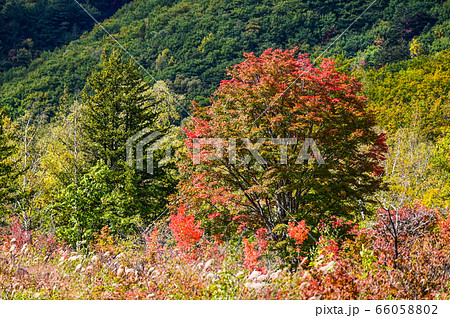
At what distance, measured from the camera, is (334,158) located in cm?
1038

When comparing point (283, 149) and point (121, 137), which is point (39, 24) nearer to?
point (121, 137)

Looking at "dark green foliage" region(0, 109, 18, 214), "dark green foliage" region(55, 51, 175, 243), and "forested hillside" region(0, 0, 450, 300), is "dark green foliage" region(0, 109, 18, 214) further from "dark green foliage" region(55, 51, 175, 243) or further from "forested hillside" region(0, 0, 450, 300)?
"dark green foliage" region(55, 51, 175, 243)

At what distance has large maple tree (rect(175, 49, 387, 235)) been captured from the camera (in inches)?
388

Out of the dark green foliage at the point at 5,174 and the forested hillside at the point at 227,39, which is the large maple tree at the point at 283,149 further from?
the forested hillside at the point at 227,39

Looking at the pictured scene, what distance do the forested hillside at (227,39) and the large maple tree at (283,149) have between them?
40786 millimetres

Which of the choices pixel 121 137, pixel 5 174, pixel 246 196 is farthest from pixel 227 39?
pixel 246 196

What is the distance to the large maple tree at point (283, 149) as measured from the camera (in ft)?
32.4

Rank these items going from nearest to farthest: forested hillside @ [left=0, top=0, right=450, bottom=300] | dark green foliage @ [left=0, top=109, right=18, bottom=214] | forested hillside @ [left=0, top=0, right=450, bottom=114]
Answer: forested hillside @ [left=0, top=0, right=450, bottom=300] → dark green foliage @ [left=0, top=109, right=18, bottom=214] → forested hillside @ [left=0, top=0, right=450, bottom=114]

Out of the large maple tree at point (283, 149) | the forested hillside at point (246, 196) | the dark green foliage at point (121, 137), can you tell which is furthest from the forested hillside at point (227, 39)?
the large maple tree at point (283, 149)

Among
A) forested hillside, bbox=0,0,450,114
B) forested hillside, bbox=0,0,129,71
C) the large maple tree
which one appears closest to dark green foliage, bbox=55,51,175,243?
the large maple tree

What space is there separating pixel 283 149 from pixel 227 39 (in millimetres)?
63979

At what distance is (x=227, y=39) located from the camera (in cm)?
7069

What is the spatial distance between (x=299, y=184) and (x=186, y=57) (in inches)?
2400

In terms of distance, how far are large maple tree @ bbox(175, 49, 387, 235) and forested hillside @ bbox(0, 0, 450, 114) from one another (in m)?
40.8
